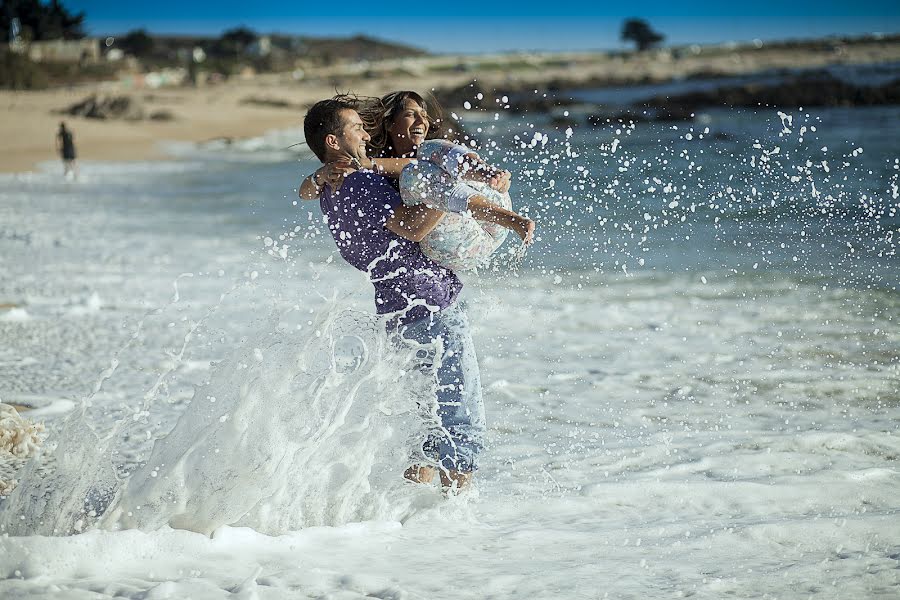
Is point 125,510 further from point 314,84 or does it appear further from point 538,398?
point 314,84

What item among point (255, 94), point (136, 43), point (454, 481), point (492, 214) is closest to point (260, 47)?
point (136, 43)

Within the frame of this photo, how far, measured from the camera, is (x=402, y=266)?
14.0 feet

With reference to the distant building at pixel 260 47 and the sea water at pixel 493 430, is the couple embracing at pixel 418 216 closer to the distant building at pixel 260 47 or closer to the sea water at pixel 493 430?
the sea water at pixel 493 430

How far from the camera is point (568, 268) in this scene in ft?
40.0

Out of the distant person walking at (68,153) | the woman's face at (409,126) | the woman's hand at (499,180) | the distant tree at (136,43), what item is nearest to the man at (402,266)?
the woman's face at (409,126)

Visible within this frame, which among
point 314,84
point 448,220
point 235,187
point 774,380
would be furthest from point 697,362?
point 314,84

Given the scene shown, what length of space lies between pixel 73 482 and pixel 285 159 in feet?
104

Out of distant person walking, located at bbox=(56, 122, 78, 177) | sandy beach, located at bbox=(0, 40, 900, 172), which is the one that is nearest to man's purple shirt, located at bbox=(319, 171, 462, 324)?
sandy beach, located at bbox=(0, 40, 900, 172)

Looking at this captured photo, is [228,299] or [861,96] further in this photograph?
[861,96]

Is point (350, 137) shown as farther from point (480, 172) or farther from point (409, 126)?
point (480, 172)

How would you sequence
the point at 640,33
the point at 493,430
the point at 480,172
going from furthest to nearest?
the point at 640,33 < the point at 493,430 < the point at 480,172

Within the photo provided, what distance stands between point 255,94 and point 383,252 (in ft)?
243

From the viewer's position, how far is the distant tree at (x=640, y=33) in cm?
16338

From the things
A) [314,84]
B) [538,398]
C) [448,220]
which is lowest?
[538,398]
